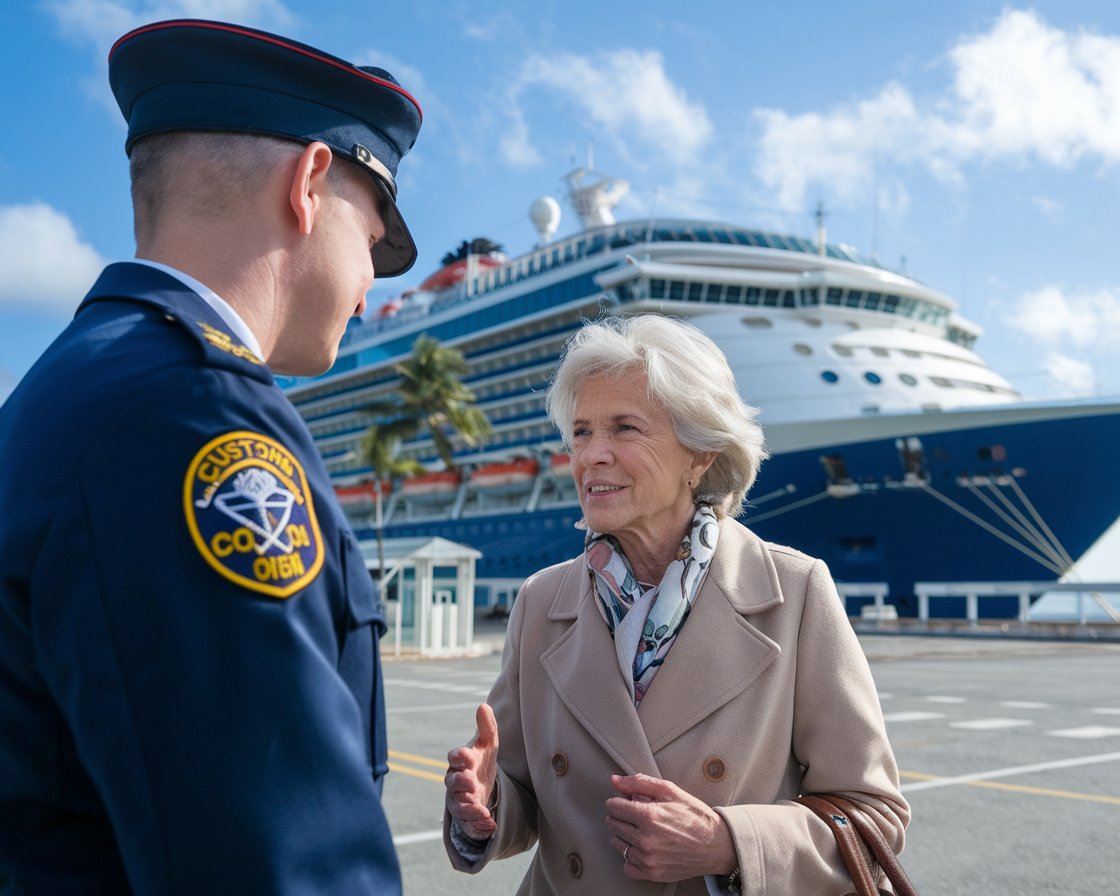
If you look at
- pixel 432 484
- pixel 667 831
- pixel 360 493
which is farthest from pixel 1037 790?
pixel 360 493

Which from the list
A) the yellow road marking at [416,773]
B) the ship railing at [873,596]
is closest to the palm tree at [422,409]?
the ship railing at [873,596]

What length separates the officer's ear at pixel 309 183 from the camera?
4.39ft

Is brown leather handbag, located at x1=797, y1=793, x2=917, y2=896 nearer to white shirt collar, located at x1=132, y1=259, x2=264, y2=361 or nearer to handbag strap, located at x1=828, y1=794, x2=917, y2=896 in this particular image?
handbag strap, located at x1=828, y1=794, x2=917, y2=896

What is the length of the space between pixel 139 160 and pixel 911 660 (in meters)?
17.6

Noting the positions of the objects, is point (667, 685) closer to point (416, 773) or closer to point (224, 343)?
point (224, 343)

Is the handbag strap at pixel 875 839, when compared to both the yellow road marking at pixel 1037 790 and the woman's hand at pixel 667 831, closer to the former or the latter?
the woman's hand at pixel 667 831

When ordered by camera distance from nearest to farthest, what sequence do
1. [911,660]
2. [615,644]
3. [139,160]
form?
1. [139,160]
2. [615,644]
3. [911,660]

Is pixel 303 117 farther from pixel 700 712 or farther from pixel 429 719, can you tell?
pixel 429 719

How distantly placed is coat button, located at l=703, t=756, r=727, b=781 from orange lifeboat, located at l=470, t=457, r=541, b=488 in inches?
1370

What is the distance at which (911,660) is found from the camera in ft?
56.7

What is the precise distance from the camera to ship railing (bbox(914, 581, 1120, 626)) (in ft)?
81.5

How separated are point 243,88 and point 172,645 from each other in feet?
2.52

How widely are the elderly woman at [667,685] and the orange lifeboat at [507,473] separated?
3430cm

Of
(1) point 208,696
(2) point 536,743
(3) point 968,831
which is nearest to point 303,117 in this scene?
(1) point 208,696
